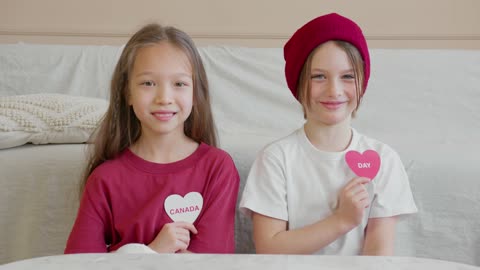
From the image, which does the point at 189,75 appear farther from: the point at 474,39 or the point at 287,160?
the point at 474,39

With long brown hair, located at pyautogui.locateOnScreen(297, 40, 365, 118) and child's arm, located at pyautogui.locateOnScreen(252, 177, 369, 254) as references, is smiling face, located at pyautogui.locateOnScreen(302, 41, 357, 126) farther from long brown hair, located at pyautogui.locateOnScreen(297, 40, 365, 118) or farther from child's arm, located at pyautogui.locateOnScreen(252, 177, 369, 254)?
child's arm, located at pyautogui.locateOnScreen(252, 177, 369, 254)

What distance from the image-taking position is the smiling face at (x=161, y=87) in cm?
134

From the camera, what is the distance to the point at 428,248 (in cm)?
149

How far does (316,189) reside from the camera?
1.32 meters

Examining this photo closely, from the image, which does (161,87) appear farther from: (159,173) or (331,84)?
(331,84)

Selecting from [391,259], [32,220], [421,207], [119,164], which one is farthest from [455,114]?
[391,259]

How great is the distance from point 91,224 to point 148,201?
0.13m

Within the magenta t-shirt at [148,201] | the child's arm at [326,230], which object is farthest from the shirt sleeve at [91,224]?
the child's arm at [326,230]

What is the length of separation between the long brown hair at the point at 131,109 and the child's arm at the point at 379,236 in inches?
17.3

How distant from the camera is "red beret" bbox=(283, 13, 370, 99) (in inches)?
50.0

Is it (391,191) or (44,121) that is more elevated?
(44,121)

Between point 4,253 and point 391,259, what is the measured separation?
1.27m

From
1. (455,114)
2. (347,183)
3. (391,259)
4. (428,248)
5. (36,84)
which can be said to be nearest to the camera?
(391,259)

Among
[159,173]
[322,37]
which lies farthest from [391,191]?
[159,173]
